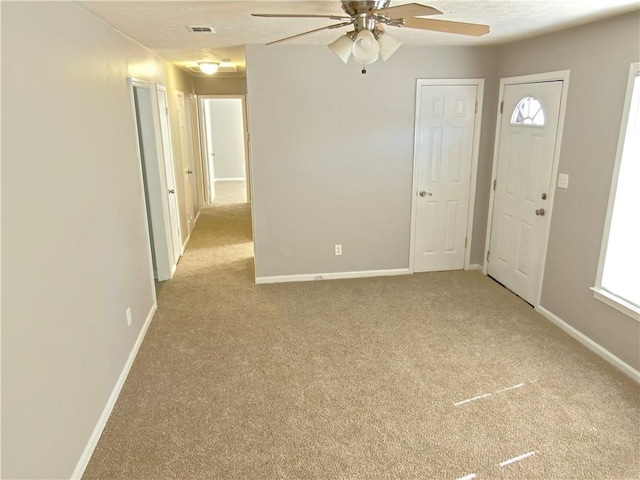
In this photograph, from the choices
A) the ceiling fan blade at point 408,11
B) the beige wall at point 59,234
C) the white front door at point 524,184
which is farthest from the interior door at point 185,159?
the ceiling fan blade at point 408,11

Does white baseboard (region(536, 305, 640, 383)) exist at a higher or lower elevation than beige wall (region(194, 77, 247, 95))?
lower

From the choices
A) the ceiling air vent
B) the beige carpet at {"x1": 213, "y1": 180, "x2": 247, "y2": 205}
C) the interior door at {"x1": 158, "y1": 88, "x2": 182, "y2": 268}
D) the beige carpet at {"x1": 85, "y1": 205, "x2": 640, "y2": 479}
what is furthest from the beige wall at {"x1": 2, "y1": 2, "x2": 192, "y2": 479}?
the beige carpet at {"x1": 213, "y1": 180, "x2": 247, "y2": 205}

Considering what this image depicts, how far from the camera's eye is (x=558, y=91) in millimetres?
3541

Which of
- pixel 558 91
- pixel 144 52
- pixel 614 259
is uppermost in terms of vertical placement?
pixel 144 52

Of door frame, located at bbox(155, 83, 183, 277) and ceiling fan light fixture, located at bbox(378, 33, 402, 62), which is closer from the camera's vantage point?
ceiling fan light fixture, located at bbox(378, 33, 402, 62)

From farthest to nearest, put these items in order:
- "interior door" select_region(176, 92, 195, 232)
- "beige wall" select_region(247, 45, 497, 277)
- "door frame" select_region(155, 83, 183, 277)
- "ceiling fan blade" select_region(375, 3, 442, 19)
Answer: "interior door" select_region(176, 92, 195, 232) < "door frame" select_region(155, 83, 183, 277) < "beige wall" select_region(247, 45, 497, 277) < "ceiling fan blade" select_region(375, 3, 442, 19)

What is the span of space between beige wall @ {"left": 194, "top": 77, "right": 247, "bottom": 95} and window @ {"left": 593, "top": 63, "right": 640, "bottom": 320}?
6441 mm

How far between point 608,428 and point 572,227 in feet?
5.13

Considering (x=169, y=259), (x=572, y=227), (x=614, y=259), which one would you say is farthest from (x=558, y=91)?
(x=169, y=259)

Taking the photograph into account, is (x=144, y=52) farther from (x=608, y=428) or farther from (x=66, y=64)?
(x=608, y=428)

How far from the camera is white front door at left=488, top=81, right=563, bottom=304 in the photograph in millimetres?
3740

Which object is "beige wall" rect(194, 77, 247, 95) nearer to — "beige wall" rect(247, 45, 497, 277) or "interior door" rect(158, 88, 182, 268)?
"interior door" rect(158, 88, 182, 268)

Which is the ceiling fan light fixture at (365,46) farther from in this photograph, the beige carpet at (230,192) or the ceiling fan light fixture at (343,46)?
the beige carpet at (230,192)

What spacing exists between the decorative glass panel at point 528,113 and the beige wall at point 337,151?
43cm
